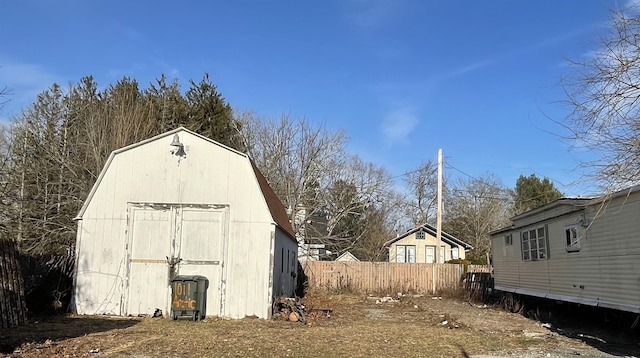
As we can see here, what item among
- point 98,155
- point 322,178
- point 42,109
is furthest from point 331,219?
point 42,109

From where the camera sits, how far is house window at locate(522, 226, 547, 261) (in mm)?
14697

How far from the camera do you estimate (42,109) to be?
83.5ft

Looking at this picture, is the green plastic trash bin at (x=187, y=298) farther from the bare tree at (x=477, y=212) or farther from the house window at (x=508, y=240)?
the bare tree at (x=477, y=212)

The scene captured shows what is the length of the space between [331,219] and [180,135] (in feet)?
75.3

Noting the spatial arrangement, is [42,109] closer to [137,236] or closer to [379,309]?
[137,236]

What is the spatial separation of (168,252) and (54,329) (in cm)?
333

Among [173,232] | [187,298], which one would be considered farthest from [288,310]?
[173,232]

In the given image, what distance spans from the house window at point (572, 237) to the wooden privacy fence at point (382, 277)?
37.9 feet

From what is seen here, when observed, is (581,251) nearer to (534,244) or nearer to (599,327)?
(599,327)

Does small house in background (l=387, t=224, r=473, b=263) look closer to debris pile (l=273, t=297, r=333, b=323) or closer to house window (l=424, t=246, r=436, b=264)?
house window (l=424, t=246, r=436, b=264)

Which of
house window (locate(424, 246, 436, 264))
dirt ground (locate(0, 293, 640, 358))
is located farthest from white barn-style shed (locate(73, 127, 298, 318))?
house window (locate(424, 246, 436, 264))

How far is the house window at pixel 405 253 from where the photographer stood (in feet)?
122

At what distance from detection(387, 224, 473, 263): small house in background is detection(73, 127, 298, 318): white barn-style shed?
83.8ft

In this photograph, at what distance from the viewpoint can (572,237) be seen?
12.6 metres
